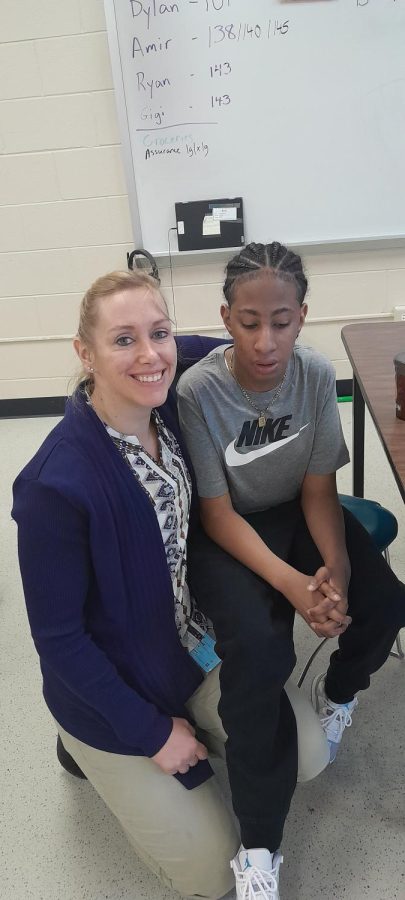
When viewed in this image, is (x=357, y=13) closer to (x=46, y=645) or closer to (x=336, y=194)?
(x=336, y=194)

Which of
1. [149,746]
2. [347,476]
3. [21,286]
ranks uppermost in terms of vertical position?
[21,286]

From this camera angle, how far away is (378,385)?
4.75 feet

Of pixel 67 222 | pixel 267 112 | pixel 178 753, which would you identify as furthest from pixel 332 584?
pixel 67 222

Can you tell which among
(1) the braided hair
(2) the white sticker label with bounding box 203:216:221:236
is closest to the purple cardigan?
(1) the braided hair

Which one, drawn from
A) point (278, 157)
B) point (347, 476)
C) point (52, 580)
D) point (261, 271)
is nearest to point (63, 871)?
point (52, 580)

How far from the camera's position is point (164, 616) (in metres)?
1.15

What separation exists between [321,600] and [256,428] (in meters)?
0.35

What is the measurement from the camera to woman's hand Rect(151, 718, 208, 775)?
3.66 ft

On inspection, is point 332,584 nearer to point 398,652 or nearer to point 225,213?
point 398,652

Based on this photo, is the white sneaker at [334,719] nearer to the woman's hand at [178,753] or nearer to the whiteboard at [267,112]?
the woman's hand at [178,753]

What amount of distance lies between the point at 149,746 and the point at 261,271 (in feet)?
2.86

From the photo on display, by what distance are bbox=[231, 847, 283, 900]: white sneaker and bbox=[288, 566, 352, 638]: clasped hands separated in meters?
0.40

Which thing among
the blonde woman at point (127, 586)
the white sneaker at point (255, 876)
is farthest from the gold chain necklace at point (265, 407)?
the white sneaker at point (255, 876)

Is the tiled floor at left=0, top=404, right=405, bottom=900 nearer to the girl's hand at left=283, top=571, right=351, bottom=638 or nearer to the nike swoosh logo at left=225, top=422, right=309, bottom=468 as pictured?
the girl's hand at left=283, top=571, right=351, bottom=638
